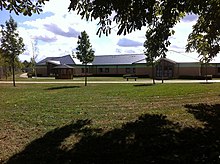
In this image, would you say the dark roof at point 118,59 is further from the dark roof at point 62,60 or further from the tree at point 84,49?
the tree at point 84,49

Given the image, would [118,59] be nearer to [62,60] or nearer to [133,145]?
[62,60]

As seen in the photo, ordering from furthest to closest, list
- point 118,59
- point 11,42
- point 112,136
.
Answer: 1. point 118,59
2. point 11,42
3. point 112,136

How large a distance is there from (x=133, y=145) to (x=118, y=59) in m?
67.6

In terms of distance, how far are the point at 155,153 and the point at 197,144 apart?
1.30 meters

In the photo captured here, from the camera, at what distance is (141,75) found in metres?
62.9

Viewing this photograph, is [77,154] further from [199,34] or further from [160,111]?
[199,34]

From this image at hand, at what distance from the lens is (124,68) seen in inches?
2795

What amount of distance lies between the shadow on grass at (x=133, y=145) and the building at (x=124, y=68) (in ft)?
151

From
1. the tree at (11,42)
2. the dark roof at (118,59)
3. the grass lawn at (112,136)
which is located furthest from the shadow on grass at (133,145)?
the dark roof at (118,59)

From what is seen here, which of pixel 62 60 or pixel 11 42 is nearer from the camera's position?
pixel 11 42

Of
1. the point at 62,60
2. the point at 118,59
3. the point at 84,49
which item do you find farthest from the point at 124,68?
the point at 84,49

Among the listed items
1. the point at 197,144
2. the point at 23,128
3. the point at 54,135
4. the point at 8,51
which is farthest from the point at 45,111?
the point at 8,51

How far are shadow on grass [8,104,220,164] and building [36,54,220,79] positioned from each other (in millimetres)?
45897

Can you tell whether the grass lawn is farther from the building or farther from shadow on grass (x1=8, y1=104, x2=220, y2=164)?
the building
